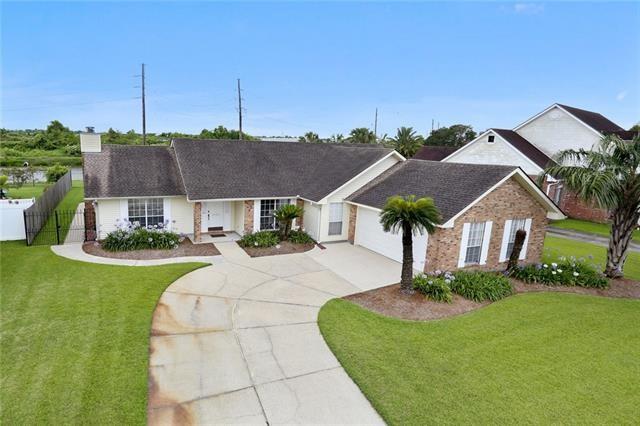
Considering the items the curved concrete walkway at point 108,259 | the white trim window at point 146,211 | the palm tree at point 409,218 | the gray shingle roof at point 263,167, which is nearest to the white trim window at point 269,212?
the gray shingle roof at point 263,167

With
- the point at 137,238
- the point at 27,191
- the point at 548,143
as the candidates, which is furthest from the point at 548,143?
the point at 27,191

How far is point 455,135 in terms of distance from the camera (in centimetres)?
7512

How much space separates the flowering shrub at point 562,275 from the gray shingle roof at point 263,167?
8474mm

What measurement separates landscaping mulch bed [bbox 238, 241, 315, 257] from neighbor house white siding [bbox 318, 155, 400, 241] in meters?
1.09

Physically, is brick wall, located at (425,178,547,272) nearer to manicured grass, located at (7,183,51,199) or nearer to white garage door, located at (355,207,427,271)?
white garage door, located at (355,207,427,271)

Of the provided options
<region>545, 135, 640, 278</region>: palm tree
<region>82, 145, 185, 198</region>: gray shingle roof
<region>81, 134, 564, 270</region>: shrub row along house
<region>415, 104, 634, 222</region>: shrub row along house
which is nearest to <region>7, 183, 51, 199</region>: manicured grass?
<region>82, 145, 185, 198</region>: gray shingle roof

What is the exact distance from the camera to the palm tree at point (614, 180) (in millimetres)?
13188

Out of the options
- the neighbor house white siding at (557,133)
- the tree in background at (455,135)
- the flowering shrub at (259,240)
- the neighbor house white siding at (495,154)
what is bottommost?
the flowering shrub at (259,240)

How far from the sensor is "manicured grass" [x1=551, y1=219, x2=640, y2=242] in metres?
24.9

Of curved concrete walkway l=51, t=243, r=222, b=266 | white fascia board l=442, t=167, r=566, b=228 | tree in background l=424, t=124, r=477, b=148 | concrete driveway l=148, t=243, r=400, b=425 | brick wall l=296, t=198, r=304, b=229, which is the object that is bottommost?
concrete driveway l=148, t=243, r=400, b=425

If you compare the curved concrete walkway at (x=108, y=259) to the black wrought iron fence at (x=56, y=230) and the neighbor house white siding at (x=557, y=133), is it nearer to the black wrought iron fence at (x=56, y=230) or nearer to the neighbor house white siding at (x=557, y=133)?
the black wrought iron fence at (x=56, y=230)

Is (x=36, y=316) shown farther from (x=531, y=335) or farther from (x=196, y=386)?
(x=531, y=335)

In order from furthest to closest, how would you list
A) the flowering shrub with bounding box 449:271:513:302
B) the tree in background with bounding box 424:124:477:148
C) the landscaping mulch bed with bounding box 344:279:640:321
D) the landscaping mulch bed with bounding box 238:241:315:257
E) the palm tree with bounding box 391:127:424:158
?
the tree in background with bounding box 424:124:477:148
the palm tree with bounding box 391:127:424:158
the landscaping mulch bed with bounding box 238:241:315:257
the flowering shrub with bounding box 449:271:513:302
the landscaping mulch bed with bounding box 344:279:640:321

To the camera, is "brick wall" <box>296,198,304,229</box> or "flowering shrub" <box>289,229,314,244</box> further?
"brick wall" <box>296,198,304,229</box>
